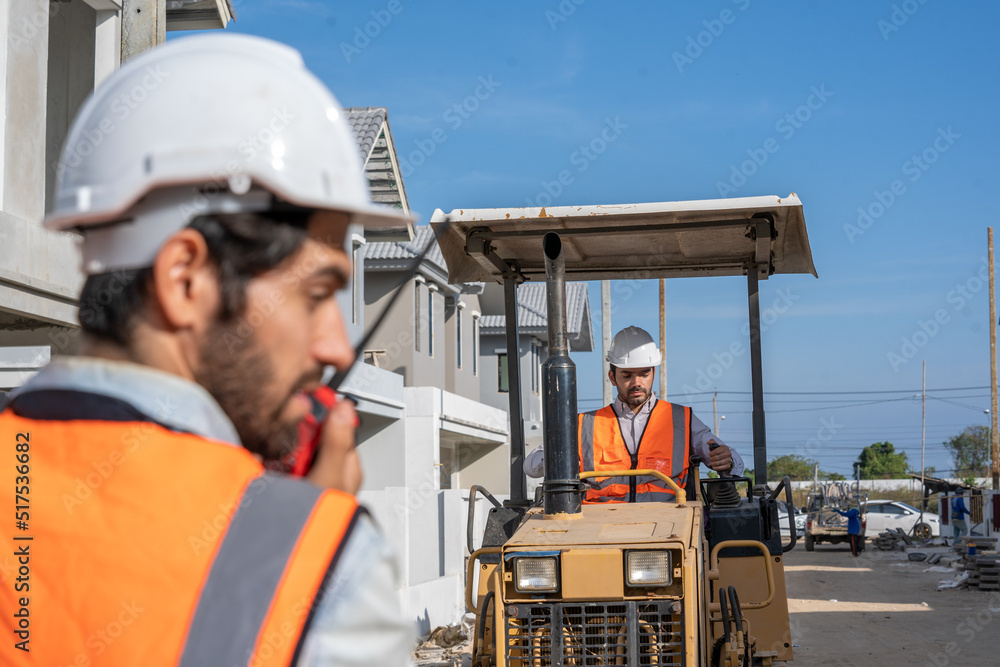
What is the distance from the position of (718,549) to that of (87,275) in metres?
5.30

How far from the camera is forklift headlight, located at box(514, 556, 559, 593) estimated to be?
5.04 meters

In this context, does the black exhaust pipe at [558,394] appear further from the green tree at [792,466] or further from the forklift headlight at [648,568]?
the green tree at [792,466]

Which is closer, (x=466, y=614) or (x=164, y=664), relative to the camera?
(x=164, y=664)

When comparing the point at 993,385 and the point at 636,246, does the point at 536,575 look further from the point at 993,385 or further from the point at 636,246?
the point at 993,385

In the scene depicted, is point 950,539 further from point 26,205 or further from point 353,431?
point 353,431

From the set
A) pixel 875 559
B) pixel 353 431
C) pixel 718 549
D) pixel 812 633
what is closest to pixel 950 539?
pixel 875 559

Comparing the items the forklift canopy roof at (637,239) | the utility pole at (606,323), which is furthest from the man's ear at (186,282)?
the utility pole at (606,323)

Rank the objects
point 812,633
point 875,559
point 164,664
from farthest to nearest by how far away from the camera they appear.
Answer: point 875,559 → point 812,633 → point 164,664

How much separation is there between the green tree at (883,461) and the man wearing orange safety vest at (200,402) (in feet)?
344

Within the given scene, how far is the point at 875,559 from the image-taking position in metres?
33.1

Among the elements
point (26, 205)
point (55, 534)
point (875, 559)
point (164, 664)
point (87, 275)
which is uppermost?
point (26, 205)

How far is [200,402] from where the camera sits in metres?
1.09

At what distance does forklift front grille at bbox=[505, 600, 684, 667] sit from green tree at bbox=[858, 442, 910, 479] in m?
101

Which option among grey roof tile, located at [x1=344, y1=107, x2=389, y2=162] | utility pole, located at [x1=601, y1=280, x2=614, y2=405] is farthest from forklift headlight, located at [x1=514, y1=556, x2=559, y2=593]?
utility pole, located at [x1=601, y1=280, x2=614, y2=405]
